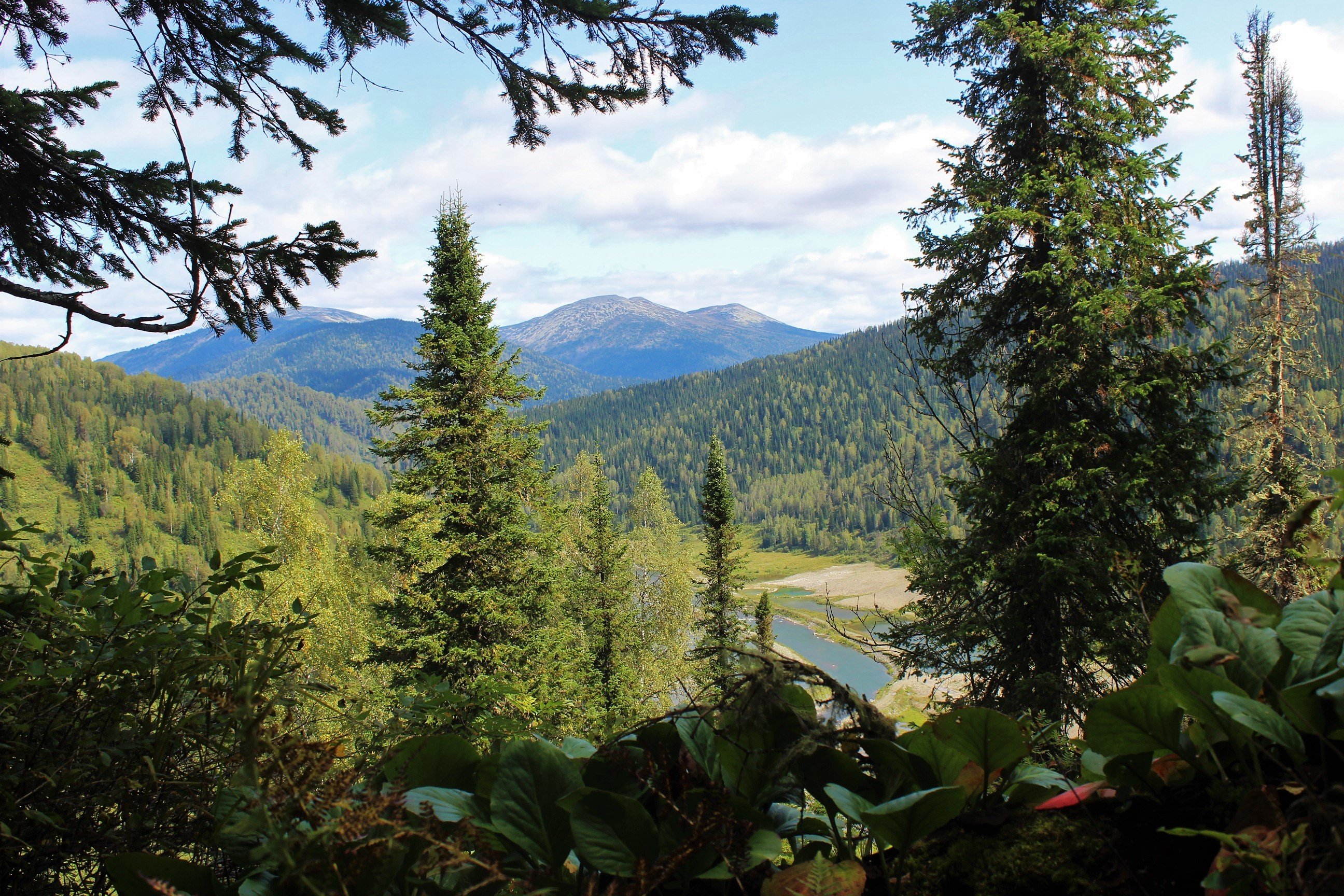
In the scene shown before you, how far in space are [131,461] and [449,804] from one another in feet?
528

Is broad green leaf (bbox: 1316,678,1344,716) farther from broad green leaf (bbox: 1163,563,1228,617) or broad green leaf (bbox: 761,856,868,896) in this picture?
broad green leaf (bbox: 761,856,868,896)

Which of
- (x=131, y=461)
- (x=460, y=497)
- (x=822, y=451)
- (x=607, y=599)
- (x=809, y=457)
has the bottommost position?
(x=809, y=457)

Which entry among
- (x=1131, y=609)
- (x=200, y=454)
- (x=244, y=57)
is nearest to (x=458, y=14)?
(x=244, y=57)

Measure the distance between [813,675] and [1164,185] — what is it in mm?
11713

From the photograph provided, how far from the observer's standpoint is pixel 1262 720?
74 cm

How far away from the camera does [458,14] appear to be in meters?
3.53

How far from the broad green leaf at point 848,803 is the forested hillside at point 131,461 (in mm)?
108302

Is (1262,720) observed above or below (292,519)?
above

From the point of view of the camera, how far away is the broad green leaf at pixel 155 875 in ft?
2.28

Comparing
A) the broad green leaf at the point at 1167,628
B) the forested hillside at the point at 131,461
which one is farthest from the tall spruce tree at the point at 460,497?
the forested hillside at the point at 131,461

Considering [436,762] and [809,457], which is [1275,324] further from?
[809,457]

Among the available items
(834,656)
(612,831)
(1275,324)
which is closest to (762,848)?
(612,831)

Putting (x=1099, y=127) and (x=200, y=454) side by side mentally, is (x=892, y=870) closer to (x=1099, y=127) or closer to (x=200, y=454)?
(x=1099, y=127)

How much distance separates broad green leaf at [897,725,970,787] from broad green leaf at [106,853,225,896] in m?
0.81
